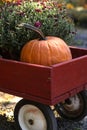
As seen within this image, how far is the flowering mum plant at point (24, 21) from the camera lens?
11.1 ft

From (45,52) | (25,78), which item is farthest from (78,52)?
(25,78)

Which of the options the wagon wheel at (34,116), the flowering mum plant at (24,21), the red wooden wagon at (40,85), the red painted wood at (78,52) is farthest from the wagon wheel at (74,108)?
the flowering mum plant at (24,21)

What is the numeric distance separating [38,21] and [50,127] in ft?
3.27

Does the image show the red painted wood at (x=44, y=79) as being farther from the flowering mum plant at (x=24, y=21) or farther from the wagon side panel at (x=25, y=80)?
the flowering mum plant at (x=24, y=21)

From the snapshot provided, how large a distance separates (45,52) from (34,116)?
58 cm

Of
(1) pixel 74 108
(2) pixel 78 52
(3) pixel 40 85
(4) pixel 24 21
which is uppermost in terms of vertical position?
(4) pixel 24 21

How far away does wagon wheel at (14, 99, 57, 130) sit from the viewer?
311 cm

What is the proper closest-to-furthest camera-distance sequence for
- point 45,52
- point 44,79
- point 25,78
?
1. point 44,79
2. point 25,78
3. point 45,52

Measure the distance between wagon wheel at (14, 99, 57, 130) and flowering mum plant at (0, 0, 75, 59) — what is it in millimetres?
546

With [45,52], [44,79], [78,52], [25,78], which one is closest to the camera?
[44,79]

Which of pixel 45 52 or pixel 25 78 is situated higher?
pixel 45 52

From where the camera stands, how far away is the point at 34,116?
3.26m

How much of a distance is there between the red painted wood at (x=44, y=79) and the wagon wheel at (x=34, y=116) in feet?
0.47

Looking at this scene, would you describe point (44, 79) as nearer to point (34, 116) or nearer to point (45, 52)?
point (45, 52)
